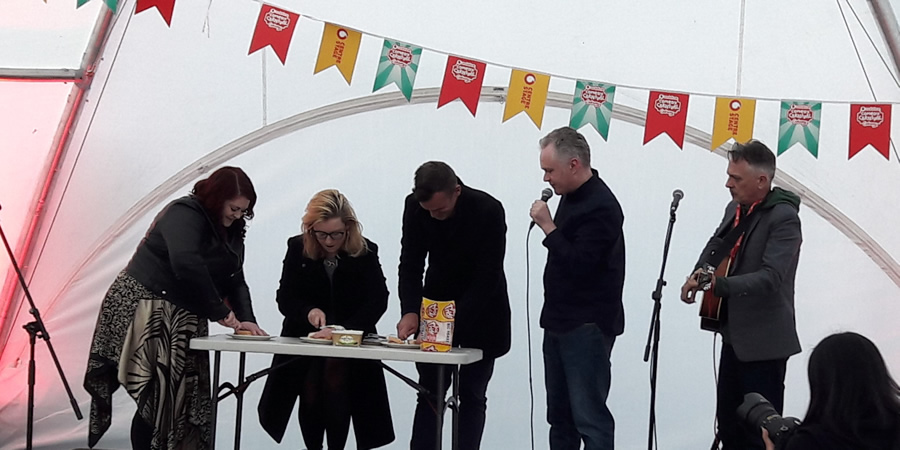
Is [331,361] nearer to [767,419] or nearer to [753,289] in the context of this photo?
[753,289]

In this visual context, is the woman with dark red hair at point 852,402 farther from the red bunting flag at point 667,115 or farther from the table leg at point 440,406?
the red bunting flag at point 667,115

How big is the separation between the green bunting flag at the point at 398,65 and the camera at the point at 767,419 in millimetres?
2088

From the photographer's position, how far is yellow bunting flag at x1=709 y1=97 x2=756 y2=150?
4227 millimetres

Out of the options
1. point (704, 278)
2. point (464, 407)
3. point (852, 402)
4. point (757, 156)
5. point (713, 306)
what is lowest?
point (464, 407)

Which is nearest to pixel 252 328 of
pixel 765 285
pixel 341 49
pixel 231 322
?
pixel 231 322

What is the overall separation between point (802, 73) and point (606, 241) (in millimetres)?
1511

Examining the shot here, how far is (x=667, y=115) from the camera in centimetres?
428

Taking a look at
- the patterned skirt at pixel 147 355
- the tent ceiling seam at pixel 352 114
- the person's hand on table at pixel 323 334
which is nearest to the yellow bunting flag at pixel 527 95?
the tent ceiling seam at pixel 352 114

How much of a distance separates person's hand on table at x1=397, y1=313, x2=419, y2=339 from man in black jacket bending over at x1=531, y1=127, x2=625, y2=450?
51 cm

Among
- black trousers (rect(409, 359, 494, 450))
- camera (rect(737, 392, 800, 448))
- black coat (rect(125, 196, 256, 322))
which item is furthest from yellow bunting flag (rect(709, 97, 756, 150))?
black coat (rect(125, 196, 256, 322))

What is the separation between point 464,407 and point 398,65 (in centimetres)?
146

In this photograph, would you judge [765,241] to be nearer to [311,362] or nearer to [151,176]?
[311,362]

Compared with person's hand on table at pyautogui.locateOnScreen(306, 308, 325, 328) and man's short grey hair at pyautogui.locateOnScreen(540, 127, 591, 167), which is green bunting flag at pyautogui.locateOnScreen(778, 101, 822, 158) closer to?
man's short grey hair at pyautogui.locateOnScreen(540, 127, 591, 167)

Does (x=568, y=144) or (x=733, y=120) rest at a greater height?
(x=733, y=120)
